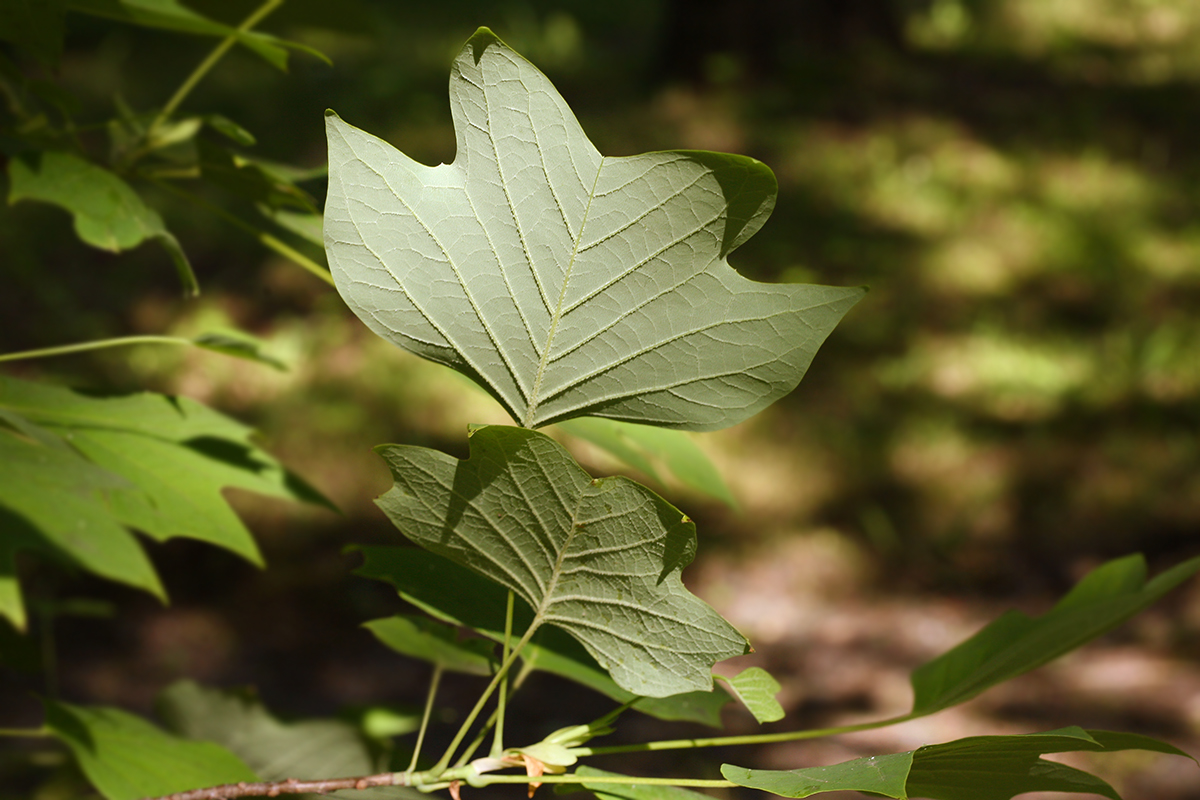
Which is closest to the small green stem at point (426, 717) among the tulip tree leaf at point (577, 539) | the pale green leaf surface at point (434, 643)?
the pale green leaf surface at point (434, 643)

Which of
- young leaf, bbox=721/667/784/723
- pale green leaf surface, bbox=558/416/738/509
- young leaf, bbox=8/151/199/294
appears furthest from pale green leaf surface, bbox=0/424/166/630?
young leaf, bbox=721/667/784/723

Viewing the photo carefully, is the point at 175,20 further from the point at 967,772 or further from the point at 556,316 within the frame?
the point at 967,772

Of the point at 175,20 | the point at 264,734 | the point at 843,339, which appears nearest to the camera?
the point at 175,20

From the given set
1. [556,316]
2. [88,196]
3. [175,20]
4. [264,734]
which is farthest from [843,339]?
[556,316]

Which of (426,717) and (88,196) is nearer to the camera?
(426,717)

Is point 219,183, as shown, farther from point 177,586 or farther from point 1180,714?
point 1180,714

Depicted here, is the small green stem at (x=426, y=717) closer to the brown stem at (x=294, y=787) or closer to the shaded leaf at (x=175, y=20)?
the brown stem at (x=294, y=787)

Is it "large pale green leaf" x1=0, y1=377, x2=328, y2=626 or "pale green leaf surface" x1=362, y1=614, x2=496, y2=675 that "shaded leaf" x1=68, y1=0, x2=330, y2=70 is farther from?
"pale green leaf surface" x1=362, y1=614, x2=496, y2=675

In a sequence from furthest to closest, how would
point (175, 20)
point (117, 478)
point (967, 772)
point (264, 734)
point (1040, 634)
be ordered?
point (264, 734), point (175, 20), point (117, 478), point (1040, 634), point (967, 772)
